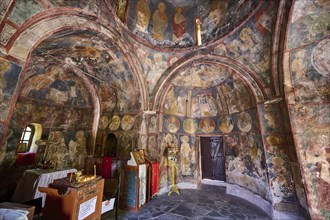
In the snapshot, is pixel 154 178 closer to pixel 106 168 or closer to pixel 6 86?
pixel 106 168

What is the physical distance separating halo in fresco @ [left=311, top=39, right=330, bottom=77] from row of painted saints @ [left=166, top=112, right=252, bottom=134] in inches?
128

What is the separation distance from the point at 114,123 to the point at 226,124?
22.4ft

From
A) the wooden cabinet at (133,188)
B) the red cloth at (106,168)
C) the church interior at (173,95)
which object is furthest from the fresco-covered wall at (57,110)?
the wooden cabinet at (133,188)

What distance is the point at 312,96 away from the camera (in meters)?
4.76

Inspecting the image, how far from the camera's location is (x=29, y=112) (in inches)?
291

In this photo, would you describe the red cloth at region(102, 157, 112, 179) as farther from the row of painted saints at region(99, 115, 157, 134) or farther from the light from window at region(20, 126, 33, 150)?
the light from window at region(20, 126, 33, 150)

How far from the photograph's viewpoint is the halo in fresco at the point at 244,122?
7.41m

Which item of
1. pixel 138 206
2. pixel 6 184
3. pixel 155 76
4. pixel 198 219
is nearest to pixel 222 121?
pixel 155 76

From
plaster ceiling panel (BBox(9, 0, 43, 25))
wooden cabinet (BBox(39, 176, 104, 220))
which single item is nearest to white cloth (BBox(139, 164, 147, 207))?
wooden cabinet (BBox(39, 176, 104, 220))

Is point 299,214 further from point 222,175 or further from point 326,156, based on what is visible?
point 222,175

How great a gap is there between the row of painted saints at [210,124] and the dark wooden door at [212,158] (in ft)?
2.85

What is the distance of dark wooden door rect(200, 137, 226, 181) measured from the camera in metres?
9.14

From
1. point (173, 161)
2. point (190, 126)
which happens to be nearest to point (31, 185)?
point (173, 161)

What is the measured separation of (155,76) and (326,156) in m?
7.54
